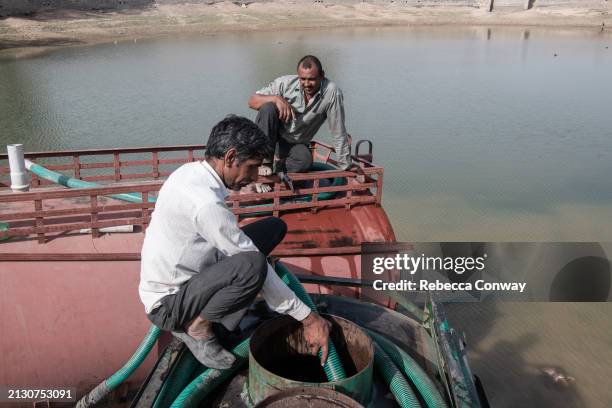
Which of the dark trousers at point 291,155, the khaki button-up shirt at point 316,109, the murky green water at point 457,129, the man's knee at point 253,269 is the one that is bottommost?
the murky green water at point 457,129

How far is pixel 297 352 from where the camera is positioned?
3.05m

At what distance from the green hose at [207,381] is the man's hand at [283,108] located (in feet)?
8.82

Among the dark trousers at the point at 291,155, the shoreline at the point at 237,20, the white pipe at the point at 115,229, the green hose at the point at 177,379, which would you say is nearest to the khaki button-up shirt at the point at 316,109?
the dark trousers at the point at 291,155

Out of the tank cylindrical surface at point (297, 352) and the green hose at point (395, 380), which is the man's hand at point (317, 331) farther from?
the green hose at point (395, 380)

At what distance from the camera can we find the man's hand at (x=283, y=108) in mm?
5059

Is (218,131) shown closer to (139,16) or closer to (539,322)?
(539,322)

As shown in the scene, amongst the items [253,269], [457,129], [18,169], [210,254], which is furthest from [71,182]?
[457,129]

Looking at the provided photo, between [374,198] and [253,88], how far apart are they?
13.9 m

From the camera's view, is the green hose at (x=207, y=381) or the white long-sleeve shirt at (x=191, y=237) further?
the green hose at (x=207, y=381)

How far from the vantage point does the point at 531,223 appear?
31.9ft

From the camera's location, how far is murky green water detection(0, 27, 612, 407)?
6523 millimetres

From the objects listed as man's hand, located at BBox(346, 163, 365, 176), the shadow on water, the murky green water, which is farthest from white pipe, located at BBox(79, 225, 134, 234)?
the murky green water

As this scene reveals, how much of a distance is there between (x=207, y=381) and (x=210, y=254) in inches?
28.1

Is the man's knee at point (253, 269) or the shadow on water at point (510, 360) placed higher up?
the man's knee at point (253, 269)
